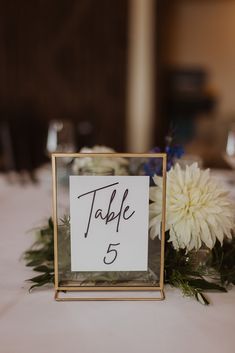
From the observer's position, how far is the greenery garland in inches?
28.9

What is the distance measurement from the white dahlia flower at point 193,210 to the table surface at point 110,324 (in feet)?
0.35

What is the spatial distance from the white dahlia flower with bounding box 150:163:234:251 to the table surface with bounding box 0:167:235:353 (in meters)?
0.11

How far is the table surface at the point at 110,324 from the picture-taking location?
1.93 ft

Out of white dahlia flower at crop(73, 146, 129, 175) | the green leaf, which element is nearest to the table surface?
the green leaf

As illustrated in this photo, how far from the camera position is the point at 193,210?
717 mm

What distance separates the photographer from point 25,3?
351 centimetres

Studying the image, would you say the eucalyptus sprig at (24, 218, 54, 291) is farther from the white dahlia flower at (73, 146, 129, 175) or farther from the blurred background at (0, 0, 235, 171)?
the blurred background at (0, 0, 235, 171)

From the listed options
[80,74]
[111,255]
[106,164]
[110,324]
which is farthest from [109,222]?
[80,74]

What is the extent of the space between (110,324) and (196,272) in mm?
191

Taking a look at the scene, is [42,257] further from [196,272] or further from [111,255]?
[196,272]

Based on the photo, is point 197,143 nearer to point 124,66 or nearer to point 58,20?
point 124,66

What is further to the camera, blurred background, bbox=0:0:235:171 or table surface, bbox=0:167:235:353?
blurred background, bbox=0:0:235:171

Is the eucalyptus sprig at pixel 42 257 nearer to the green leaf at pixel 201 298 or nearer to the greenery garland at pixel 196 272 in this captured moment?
the greenery garland at pixel 196 272

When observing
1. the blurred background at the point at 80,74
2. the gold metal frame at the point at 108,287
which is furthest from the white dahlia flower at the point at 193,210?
the blurred background at the point at 80,74
